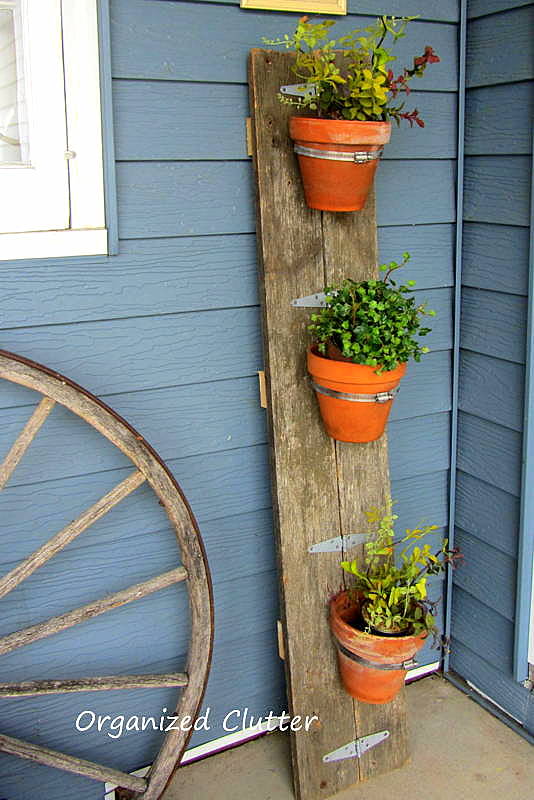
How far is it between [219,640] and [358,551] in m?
0.42

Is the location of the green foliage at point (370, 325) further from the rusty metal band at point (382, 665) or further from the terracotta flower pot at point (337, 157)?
the rusty metal band at point (382, 665)

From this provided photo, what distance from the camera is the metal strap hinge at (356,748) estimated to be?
2.08 m

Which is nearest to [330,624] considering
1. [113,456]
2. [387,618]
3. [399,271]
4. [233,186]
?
[387,618]

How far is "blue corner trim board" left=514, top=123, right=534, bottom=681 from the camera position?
2.04 metres

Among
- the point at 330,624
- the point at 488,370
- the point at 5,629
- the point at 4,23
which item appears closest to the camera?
the point at 4,23

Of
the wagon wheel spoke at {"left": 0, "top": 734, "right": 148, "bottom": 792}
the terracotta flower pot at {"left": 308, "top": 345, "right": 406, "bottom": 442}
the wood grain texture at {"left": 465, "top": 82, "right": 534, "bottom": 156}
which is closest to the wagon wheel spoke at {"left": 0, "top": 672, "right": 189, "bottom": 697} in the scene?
the wagon wheel spoke at {"left": 0, "top": 734, "right": 148, "bottom": 792}

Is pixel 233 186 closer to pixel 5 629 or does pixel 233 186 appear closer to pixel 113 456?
pixel 113 456

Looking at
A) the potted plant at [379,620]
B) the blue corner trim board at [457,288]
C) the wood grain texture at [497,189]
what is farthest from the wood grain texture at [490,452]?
the wood grain texture at [497,189]

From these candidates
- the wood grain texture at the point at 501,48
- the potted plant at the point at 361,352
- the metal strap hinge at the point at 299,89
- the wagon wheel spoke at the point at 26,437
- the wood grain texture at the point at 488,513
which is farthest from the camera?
the wood grain texture at the point at 488,513

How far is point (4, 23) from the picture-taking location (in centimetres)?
164

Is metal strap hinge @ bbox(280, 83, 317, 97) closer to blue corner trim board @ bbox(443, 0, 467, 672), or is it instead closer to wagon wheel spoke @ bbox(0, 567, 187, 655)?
blue corner trim board @ bbox(443, 0, 467, 672)

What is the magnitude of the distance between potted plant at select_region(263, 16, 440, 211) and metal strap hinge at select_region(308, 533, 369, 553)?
2.58ft

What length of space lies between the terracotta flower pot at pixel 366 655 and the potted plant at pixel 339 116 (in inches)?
37.4

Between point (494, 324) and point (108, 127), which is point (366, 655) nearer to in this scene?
point (494, 324)
